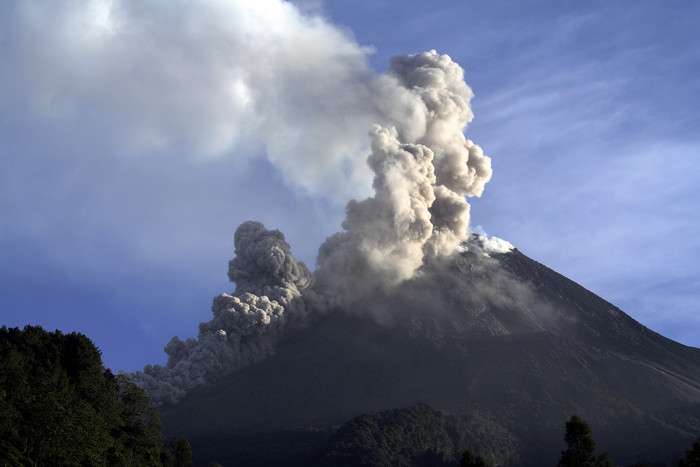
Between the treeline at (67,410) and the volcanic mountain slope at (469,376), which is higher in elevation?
the volcanic mountain slope at (469,376)

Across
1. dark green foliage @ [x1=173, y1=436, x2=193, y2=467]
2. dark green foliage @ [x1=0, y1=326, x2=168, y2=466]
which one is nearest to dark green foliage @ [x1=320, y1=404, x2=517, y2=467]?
dark green foliage @ [x1=173, y1=436, x2=193, y2=467]

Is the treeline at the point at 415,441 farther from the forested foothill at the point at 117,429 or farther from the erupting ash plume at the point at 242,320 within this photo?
the erupting ash plume at the point at 242,320

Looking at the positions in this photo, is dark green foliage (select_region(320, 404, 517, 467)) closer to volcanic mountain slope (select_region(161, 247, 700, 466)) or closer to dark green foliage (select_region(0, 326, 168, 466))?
volcanic mountain slope (select_region(161, 247, 700, 466))

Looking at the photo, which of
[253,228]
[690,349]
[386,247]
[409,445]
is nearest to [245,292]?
[253,228]

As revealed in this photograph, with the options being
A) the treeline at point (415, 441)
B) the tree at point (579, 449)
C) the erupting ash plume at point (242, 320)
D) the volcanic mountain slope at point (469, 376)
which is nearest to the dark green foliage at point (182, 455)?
the treeline at point (415, 441)

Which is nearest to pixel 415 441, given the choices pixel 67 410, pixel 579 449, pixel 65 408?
pixel 579 449

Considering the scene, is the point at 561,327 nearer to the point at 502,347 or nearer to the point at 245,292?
the point at 502,347
